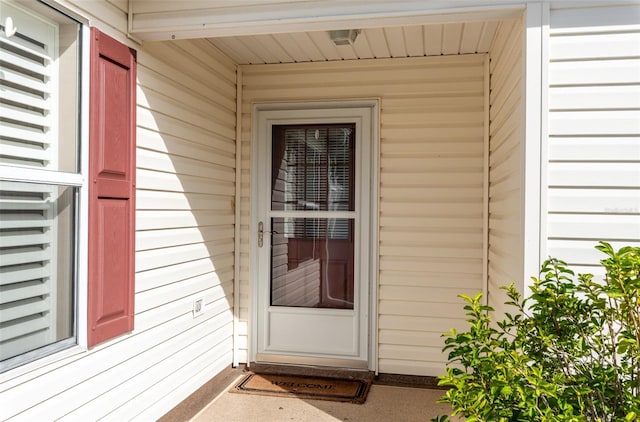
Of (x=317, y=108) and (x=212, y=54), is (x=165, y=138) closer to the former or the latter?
(x=212, y=54)

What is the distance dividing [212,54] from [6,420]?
2628mm

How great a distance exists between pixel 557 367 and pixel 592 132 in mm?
1109

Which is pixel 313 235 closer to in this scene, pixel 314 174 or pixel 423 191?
pixel 314 174

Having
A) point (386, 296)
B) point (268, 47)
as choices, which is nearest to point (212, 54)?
point (268, 47)

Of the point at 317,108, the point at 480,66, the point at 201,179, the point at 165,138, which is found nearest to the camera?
the point at 165,138

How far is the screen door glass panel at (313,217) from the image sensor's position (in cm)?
405

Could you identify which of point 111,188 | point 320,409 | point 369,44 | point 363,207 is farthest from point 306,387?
point 369,44

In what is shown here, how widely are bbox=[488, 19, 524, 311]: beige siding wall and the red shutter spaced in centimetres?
193

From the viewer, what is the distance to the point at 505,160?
292cm

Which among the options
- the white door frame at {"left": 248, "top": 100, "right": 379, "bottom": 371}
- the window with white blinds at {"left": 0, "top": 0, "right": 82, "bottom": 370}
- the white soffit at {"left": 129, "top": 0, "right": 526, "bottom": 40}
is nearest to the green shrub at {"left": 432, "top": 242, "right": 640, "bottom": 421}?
the white soffit at {"left": 129, "top": 0, "right": 526, "bottom": 40}

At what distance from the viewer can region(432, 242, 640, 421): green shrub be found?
4.77 feet

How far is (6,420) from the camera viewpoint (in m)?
1.93

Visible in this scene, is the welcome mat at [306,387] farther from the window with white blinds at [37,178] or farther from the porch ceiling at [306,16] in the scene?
the porch ceiling at [306,16]

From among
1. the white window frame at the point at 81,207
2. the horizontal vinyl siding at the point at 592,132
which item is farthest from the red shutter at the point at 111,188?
the horizontal vinyl siding at the point at 592,132
